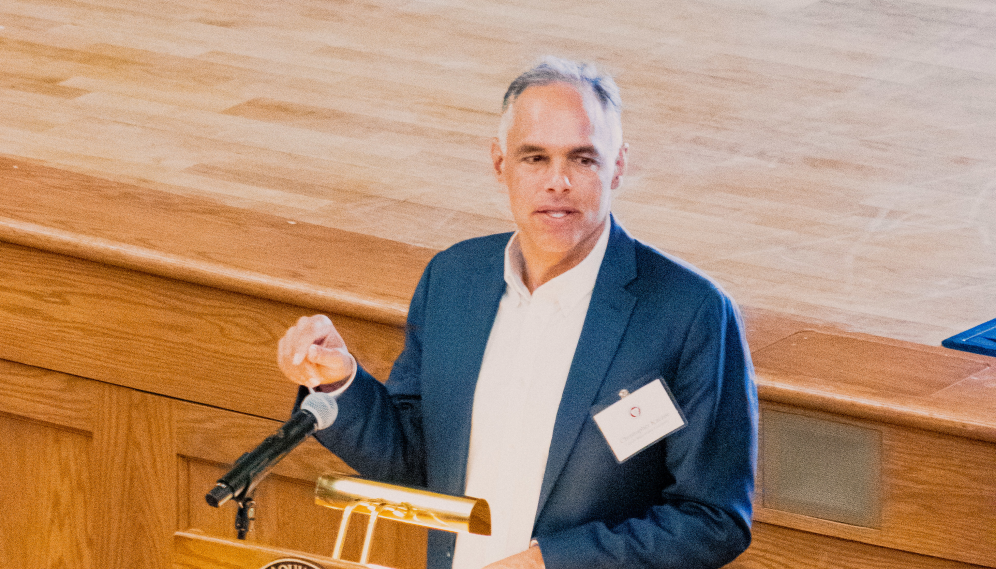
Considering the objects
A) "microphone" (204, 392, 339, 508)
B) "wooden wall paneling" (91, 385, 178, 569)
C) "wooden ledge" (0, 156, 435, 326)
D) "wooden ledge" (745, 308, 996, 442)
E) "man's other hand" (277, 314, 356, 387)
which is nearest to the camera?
"microphone" (204, 392, 339, 508)

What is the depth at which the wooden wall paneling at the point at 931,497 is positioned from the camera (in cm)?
90

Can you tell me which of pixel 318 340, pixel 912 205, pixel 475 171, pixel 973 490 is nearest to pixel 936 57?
pixel 912 205

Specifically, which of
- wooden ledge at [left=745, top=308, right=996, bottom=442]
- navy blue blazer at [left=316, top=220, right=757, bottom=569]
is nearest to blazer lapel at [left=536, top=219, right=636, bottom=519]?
navy blue blazer at [left=316, top=220, right=757, bottom=569]

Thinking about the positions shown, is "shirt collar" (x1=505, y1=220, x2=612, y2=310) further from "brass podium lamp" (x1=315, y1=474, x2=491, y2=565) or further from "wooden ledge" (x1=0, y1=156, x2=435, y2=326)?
"wooden ledge" (x1=0, y1=156, x2=435, y2=326)

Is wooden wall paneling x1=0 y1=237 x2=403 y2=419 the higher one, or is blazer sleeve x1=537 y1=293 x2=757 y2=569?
blazer sleeve x1=537 y1=293 x2=757 y2=569

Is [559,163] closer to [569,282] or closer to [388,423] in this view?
[569,282]

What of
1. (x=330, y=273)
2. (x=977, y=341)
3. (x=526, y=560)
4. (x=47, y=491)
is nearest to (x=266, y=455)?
(x=526, y=560)

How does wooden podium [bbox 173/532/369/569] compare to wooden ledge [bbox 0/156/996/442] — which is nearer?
wooden podium [bbox 173/532/369/569]

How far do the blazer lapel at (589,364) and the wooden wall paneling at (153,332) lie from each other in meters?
0.33

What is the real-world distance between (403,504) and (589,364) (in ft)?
0.51

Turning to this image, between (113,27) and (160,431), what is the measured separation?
90 cm

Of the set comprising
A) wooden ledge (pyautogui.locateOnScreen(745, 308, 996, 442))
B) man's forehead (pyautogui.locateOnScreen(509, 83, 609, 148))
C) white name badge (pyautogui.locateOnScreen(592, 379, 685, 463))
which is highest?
man's forehead (pyautogui.locateOnScreen(509, 83, 609, 148))

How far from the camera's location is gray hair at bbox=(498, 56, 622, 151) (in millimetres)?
708

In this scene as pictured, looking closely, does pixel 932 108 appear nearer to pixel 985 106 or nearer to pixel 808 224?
pixel 985 106
